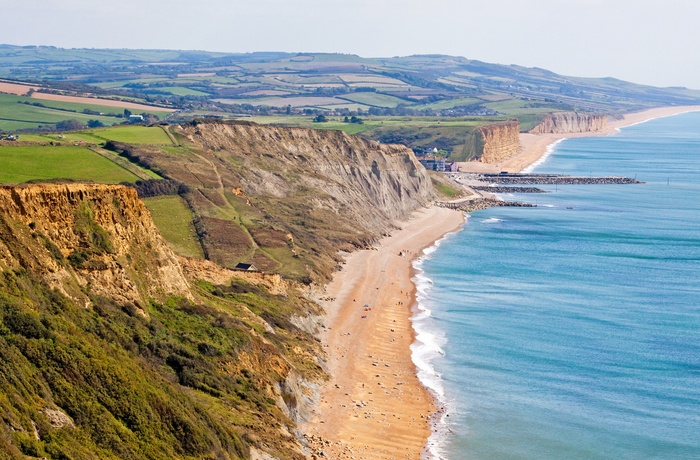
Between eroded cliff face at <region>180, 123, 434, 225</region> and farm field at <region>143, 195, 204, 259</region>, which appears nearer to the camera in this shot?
farm field at <region>143, 195, 204, 259</region>

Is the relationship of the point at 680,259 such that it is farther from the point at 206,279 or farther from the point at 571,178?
the point at 571,178

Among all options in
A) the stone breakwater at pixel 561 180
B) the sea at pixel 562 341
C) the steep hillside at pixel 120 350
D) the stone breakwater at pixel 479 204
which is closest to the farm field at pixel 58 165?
the steep hillside at pixel 120 350

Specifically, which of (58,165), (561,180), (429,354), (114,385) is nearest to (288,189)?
(58,165)

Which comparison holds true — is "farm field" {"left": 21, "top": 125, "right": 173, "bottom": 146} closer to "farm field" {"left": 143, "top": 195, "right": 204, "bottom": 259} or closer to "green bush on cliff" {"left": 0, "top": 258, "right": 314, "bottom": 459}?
"farm field" {"left": 143, "top": 195, "right": 204, "bottom": 259}

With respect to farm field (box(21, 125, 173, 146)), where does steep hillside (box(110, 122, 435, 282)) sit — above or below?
below


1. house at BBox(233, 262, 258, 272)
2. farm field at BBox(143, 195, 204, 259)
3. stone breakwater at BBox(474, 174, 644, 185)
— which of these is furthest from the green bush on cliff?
stone breakwater at BBox(474, 174, 644, 185)

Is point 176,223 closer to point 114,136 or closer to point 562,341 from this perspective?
point 114,136

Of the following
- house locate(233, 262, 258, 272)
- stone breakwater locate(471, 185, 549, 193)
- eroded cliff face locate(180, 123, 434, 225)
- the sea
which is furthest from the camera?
stone breakwater locate(471, 185, 549, 193)

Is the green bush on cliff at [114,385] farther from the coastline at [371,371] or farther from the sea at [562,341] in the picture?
the sea at [562,341]

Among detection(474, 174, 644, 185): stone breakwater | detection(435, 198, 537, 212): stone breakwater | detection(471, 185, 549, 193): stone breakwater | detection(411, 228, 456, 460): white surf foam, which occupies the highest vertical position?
detection(474, 174, 644, 185): stone breakwater
